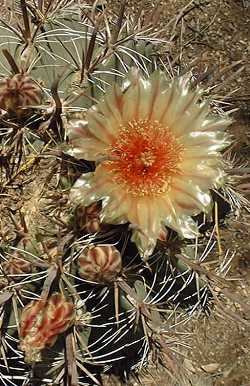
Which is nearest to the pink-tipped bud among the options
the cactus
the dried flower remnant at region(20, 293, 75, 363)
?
the cactus

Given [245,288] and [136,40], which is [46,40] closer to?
[136,40]

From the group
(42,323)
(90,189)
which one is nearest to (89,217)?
(90,189)

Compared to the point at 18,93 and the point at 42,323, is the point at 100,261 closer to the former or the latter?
the point at 42,323

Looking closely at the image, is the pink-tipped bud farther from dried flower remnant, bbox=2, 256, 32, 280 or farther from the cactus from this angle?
dried flower remnant, bbox=2, 256, 32, 280

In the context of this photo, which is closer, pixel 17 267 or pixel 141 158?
pixel 141 158

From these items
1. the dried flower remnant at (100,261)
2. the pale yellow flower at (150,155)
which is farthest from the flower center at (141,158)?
the dried flower remnant at (100,261)

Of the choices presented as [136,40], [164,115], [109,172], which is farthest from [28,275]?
[136,40]

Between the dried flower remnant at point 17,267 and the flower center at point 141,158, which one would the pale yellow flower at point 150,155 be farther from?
the dried flower remnant at point 17,267

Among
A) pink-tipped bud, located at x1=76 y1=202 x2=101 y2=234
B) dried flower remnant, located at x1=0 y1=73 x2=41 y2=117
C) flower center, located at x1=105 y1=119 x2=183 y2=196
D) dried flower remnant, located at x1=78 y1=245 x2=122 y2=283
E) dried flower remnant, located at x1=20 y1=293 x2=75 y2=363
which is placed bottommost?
dried flower remnant, located at x1=20 y1=293 x2=75 y2=363
